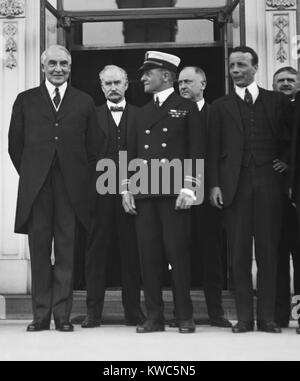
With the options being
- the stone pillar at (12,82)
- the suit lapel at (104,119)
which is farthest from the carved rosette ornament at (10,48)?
the suit lapel at (104,119)

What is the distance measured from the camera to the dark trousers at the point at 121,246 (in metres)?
5.56

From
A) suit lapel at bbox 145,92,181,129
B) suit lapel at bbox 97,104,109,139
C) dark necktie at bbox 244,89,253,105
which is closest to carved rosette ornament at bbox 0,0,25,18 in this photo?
suit lapel at bbox 97,104,109,139

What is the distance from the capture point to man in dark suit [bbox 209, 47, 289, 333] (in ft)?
16.9

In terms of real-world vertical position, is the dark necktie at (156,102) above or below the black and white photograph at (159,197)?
above

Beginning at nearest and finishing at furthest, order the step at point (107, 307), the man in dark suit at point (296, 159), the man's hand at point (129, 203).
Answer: the man in dark suit at point (296, 159) < the man's hand at point (129, 203) < the step at point (107, 307)

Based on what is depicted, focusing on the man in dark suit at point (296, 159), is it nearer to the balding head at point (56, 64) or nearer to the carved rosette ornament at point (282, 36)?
the balding head at point (56, 64)

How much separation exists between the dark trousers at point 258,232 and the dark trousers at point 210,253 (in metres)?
0.45

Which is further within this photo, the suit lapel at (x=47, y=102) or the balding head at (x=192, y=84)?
the balding head at (x=192, y=84)

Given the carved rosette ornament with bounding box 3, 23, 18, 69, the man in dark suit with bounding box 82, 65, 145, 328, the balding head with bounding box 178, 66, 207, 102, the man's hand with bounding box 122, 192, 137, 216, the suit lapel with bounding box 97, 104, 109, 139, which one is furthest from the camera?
the carved rosette ornament with bounding box 3, 23, 18, 69

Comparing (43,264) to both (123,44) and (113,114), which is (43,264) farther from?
(123,44)

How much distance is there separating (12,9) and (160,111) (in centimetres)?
300

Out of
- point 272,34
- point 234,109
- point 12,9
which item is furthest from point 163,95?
point 12,9

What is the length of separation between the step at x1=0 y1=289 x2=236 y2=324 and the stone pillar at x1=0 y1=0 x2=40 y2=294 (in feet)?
1.49

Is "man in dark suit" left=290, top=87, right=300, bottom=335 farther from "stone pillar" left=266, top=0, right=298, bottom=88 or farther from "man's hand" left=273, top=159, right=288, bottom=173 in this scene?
"stone pillar" left=266, top=0, right=298, bottom=88
